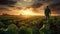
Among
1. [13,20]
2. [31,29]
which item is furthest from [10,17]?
[31,29]

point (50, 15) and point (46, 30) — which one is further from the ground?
point (50, 15)

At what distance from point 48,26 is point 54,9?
3.06ft

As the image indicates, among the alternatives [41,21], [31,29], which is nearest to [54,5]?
[41,21]

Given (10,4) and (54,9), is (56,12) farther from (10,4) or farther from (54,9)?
(10,4)

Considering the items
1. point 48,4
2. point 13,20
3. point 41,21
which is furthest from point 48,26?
point 13,20

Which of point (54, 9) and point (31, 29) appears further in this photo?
point (54, 9)

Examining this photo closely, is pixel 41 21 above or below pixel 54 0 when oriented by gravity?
below

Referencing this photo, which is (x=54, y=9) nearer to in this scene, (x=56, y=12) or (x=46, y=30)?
(x=56, y=12)

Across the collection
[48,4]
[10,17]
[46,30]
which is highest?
[48,4]

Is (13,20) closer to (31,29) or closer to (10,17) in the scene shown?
(10,17)

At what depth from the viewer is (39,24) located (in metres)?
8.41

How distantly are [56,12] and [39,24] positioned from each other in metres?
0.98

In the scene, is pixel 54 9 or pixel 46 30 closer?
pixel 46 30

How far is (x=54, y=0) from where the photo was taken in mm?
8555
